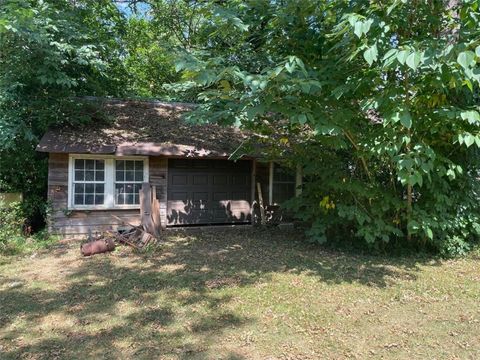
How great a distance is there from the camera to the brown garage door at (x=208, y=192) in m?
10.3

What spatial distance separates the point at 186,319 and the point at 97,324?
934mm

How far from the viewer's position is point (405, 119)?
454 cm

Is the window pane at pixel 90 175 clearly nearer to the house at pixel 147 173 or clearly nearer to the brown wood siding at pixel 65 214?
the house at pixel 147 173

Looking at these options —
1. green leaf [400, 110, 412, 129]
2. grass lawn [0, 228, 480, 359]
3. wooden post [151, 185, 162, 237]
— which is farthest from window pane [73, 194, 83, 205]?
green leaf [400, 110, 412, 129]

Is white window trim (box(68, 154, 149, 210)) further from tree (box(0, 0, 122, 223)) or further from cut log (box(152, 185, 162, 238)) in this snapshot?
tree (box(0, 0, 122, 223))

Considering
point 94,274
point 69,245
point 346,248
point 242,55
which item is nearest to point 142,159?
point 69,245

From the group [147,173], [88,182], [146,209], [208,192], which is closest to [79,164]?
[88,182]

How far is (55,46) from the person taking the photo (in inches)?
315

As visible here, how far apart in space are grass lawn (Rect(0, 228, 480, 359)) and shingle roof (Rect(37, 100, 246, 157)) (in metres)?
2.59

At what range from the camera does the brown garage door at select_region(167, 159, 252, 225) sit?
10336mm

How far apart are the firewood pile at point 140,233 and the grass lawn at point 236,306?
244 mm

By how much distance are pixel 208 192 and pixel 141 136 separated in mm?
2290

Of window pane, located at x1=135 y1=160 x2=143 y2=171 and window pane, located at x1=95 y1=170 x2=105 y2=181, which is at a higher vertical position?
window pane, located at x1=135 y1=160 x2=143 y2=171

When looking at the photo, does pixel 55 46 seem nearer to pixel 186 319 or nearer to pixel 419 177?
pixel 186 319
